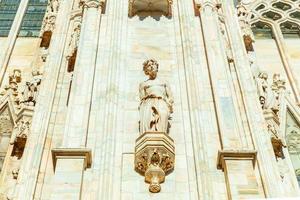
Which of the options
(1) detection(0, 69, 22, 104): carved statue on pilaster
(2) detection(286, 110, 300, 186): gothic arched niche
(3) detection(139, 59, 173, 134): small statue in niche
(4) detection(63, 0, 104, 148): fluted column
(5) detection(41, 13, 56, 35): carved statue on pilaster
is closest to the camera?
(4) detection(63, 0, 104, 148): fluted column

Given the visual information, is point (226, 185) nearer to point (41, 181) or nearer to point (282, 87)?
point (41, 181)

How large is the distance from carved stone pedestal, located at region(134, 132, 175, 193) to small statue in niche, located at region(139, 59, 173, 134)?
311 mm

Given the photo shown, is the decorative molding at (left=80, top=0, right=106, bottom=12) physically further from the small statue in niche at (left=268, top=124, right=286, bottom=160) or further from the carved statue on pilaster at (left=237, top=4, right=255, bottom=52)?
the small statue in niche at (left=268, top=124, right=286, bottom=160)

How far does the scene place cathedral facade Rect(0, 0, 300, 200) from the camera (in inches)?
405

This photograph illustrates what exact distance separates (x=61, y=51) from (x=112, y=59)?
70.6 inches

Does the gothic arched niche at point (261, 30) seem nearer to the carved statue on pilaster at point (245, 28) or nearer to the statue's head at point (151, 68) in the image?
the carved statue on pilaster at point (245, 28)

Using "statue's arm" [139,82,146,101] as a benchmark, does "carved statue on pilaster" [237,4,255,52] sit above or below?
above

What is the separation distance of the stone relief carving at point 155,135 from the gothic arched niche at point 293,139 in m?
4.02

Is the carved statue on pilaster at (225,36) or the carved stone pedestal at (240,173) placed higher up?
the carved statue on pilaster at (225,36)

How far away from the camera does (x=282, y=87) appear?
16484 mm

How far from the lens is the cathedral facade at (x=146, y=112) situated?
10281 mm

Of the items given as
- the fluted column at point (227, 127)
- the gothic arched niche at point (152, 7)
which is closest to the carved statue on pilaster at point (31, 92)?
the gothic arched niche at point (152, 7)

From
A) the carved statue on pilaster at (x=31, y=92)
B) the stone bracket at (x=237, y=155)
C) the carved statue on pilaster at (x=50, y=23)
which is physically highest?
the carved statue on pilaster at (x=50, y=23)

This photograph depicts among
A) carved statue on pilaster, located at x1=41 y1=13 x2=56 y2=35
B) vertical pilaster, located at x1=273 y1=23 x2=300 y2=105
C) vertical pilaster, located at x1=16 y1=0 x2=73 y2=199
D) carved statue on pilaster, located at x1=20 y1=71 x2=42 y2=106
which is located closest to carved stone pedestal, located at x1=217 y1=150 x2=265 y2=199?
vertical pilaster, located at x1=16 y1=0 x2=73 y2=199
